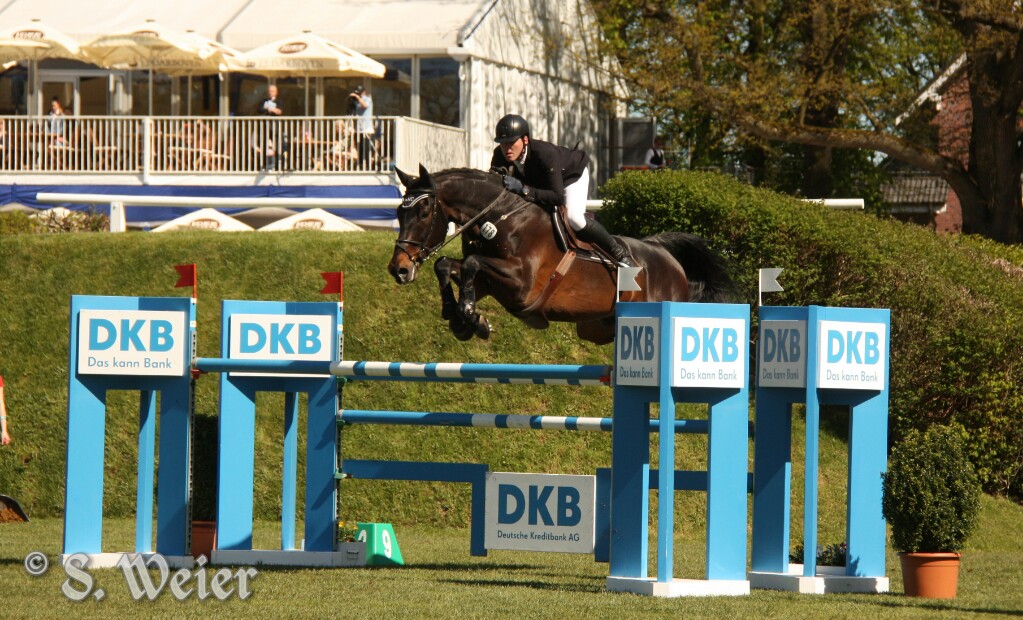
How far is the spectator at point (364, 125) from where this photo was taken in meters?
21.0

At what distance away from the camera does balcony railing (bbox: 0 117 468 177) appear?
21156mm

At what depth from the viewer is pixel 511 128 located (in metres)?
8.85

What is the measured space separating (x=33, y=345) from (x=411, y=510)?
3988mm

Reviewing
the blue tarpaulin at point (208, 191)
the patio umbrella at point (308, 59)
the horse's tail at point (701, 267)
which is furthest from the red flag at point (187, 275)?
the patio umbrella at point (308, 59)

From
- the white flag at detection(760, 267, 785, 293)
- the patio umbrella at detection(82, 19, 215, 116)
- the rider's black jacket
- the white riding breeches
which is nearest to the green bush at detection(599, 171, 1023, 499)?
the white riding breeches

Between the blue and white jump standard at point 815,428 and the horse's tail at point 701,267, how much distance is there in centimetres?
255

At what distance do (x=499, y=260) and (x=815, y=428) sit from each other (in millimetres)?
2138

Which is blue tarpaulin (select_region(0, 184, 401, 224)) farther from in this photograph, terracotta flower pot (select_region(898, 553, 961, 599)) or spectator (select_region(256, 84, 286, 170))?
terracotta flower pot (select_region(898, 553, 961, 599))

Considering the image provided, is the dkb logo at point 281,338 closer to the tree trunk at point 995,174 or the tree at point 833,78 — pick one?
the tree at point 833,78

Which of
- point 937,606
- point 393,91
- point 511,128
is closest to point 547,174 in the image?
point 511,128

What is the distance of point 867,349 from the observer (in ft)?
25.5

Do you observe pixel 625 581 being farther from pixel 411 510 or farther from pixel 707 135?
pixel 707 135

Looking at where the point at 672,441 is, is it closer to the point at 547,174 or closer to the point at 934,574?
the point at 934,574

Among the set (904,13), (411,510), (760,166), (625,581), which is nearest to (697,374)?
(625,581)
